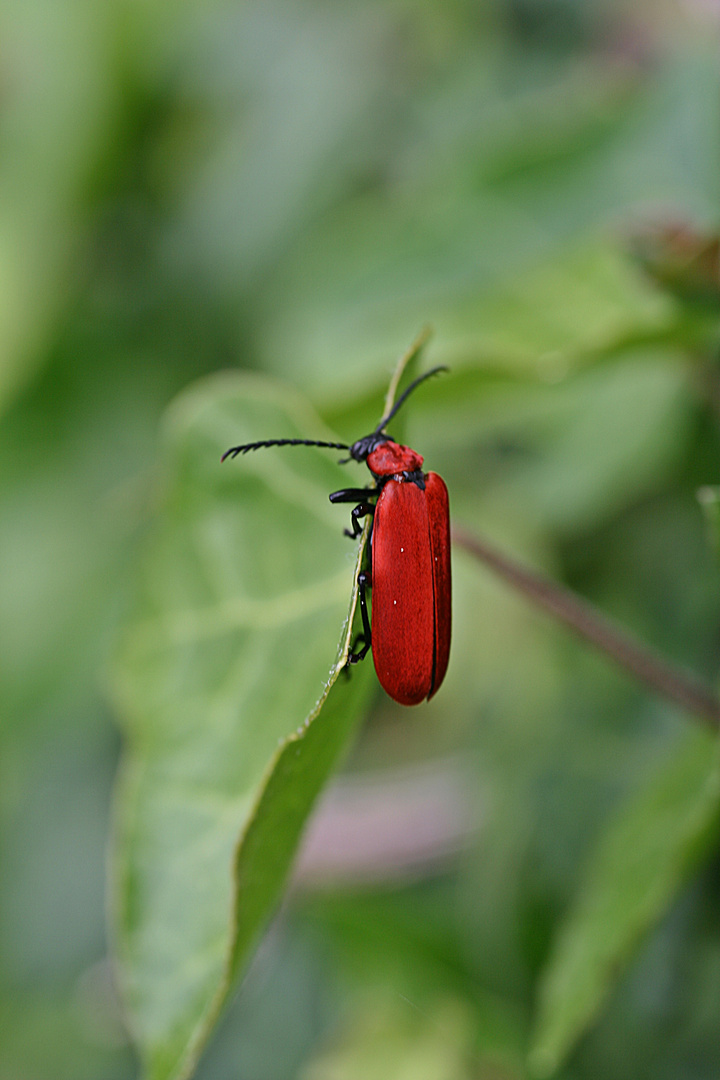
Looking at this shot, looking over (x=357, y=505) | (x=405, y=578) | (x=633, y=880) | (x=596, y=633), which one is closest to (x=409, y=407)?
(x=357, y=505)

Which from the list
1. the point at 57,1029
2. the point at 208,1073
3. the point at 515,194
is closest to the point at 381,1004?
the point at 208,1073

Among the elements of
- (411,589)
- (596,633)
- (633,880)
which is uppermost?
(411,589)

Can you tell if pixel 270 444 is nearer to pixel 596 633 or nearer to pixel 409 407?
pixel 409 407

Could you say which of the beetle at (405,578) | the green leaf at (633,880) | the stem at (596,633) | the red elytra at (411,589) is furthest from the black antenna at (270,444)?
the green leaf at (633,880)

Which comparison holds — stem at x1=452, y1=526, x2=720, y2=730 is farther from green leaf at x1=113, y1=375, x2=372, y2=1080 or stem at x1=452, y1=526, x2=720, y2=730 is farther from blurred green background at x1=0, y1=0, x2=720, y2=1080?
blurred green background at x1=0, y1=0, x2=720, y2=1080

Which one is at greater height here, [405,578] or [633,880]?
[405,578]

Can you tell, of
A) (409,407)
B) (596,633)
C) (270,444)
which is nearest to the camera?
(596,633)
